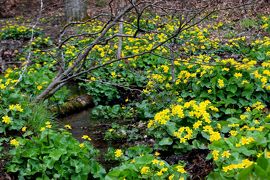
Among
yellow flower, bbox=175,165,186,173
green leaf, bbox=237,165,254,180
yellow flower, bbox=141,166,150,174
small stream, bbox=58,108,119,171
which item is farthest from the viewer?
small stream, bbox=58,108,119,171

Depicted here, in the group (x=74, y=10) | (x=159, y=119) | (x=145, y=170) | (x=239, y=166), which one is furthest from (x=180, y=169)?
(x=74, y=10)

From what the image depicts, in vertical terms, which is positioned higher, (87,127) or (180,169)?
(180,169)

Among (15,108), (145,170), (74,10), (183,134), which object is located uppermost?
(74,10)

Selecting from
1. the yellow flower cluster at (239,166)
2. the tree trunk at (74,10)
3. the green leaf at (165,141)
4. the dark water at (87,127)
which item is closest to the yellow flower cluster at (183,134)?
the green leaf at (165,141)

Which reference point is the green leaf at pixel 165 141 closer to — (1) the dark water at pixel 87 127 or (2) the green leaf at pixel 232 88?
(1) the dark water at pixel 87 127

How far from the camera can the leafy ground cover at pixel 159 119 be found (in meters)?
3.63

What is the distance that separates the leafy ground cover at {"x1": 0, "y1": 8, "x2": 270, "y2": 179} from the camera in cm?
363

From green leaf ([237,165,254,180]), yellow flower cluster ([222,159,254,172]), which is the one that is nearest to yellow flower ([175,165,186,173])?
yellow flower cluster ([222,159,254,172])

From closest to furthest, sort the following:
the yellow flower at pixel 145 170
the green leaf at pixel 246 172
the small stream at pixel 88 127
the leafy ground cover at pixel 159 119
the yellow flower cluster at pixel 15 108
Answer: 1. the green leaf at pixel 246 172
2. the yellow flower at pixel 145 170
3. the leafy ground cover at pixel 159 119
4. the yellow flower cluster at pixel 15 108
5. the small stream at pixel 88 127

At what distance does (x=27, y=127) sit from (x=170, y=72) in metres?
2.77

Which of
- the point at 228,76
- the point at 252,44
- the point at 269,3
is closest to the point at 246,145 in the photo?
the point at 228,76

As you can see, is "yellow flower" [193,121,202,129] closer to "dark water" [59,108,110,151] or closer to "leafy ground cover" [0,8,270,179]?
"leafy ground cover" [0,8,270,179]

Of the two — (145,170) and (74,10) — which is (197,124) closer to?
(145,170)

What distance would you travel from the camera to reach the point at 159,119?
14.9 ft
